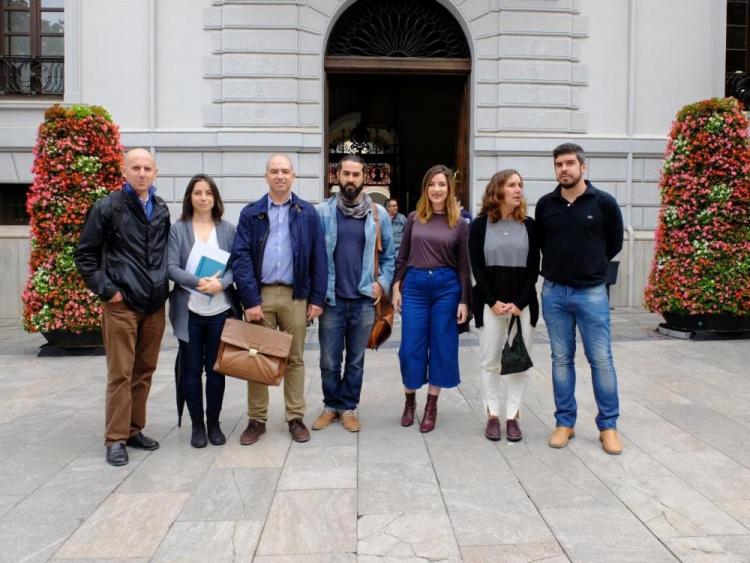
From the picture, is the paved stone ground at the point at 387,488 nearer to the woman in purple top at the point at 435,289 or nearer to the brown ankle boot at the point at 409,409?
the brown ankle boot at the point at 409,409

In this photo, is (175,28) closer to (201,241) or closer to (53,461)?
(201,241)

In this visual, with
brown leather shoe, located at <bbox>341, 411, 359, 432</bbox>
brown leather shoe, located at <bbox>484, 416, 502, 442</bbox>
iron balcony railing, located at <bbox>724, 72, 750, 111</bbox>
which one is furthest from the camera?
iron balcony railing, located at <bbox>724, 72, 750, 111</bbox>

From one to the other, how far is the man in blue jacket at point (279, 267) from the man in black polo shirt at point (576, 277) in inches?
65.8

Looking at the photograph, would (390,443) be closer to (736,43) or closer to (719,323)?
(719,323)

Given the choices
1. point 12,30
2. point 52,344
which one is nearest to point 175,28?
point 12,30

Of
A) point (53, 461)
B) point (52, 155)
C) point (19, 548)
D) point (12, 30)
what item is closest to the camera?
point (19, 548)

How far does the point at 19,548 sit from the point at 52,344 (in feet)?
19.2

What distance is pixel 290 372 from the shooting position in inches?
200

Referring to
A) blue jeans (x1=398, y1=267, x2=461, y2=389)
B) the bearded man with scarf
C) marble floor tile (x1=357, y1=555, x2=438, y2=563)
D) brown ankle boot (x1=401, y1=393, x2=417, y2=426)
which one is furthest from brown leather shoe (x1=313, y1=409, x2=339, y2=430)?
marble floor tile (x1=357, y1=555, x2=438, y2=563)

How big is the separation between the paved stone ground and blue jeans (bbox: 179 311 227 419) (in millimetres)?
334

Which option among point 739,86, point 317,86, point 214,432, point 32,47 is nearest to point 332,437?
point 214,432

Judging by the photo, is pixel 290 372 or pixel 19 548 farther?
pixel 290 372

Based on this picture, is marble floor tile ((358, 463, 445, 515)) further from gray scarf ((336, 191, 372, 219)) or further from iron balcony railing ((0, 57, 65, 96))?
iron balcony railing ((0, 57, 65, 96))

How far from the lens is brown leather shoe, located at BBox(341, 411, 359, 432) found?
17.1 ft
